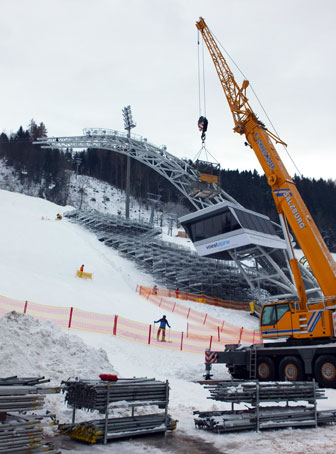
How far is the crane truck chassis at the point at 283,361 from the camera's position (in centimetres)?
1446

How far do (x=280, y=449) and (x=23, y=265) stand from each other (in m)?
29.1

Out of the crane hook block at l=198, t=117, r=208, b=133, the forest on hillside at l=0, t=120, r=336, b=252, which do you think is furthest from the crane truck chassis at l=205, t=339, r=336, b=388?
the forest on hillside at l=0, t=120, r=336, b=252

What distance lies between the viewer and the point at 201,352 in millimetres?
21781

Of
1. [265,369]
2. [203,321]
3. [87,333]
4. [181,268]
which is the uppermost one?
[181,268]

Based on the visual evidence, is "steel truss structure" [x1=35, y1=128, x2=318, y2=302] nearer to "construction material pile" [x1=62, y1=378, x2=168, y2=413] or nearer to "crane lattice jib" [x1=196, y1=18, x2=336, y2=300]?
"crane lattice jib" [x1=196, y1=18, x2=336, y2=300]

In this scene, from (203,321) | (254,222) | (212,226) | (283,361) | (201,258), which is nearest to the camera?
(283,361)

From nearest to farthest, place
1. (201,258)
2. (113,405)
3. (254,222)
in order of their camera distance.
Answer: (113,405), (254,222), (201,258)

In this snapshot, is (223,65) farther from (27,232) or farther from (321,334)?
(27,232)

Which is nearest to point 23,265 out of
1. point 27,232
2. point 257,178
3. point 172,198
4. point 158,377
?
point 27,232

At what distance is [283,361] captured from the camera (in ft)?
51.6

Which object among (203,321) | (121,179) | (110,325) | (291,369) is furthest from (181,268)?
(121,179)

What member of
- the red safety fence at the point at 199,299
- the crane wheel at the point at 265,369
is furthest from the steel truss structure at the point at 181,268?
the crane wheel at the point at 265,369

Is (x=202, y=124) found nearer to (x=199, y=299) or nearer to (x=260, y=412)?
(x=199, y=299)

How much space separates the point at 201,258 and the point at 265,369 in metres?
30.8
